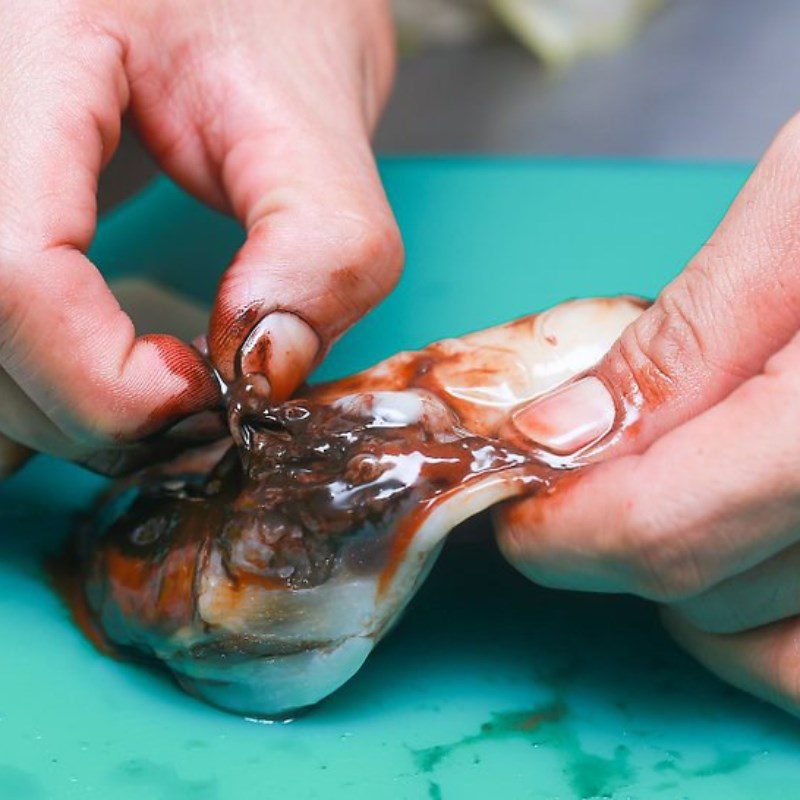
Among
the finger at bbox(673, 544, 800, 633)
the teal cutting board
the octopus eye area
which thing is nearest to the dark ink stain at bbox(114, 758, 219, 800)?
the teal cutting board

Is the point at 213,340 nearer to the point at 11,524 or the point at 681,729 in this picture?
the point at 11,524

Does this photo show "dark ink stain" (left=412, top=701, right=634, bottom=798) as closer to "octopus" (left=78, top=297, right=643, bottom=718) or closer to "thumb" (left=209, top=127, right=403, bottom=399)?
"octopus" (left=78, top=297, right=643, bottom=718)

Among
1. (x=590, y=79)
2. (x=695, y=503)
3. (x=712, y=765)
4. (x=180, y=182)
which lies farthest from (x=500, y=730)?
(x=590, y=79)

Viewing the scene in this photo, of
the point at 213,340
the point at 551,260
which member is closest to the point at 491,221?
the point at 551,260

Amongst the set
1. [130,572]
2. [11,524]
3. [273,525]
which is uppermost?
[273,525]

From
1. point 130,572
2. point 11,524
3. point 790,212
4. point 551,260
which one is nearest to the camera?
point 790,212

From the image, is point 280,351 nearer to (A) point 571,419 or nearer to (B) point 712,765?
(A) point 571,419
